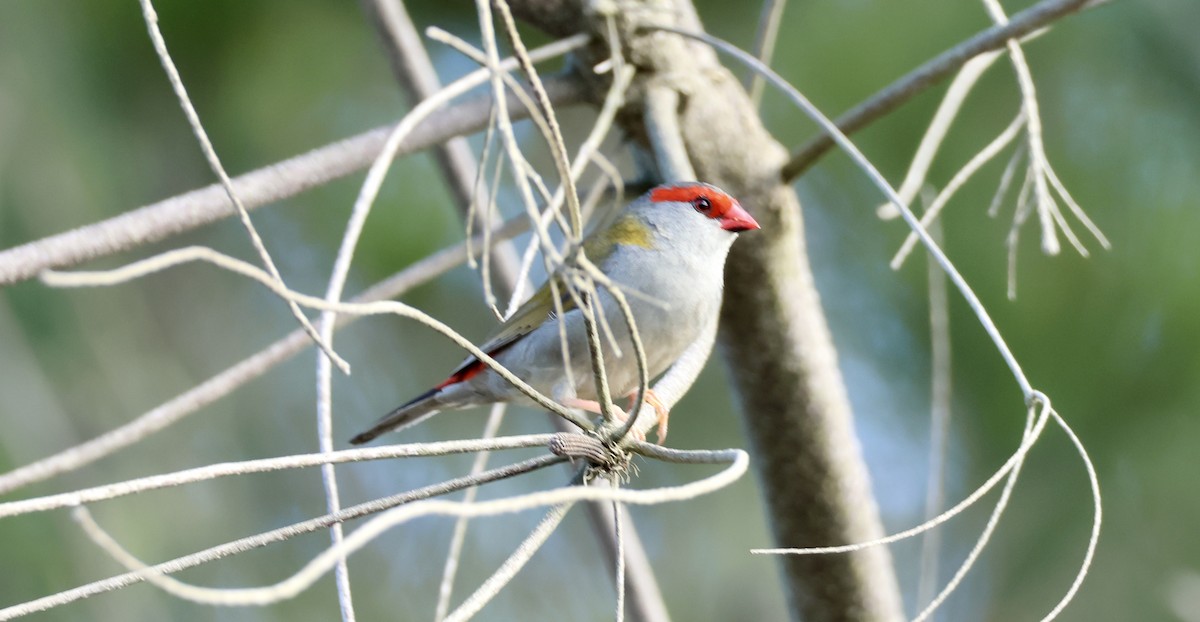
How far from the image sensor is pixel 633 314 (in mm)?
1775

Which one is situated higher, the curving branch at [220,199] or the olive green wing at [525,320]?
the curving branch at [220,199]

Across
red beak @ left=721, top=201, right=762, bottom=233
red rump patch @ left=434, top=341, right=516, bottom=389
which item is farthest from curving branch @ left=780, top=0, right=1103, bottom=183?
red rump patch @ left=434, top=341, right=516, bottom=389

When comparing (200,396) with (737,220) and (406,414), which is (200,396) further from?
(737,220)

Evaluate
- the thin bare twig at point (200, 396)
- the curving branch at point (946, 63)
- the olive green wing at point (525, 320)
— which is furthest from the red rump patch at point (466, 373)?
the curving branch at point (946, 63)

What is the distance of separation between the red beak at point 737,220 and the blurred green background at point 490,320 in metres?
0.80

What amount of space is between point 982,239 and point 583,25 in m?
1.13

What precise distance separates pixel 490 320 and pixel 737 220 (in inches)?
43.5

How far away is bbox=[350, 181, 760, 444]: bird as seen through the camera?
1.80m

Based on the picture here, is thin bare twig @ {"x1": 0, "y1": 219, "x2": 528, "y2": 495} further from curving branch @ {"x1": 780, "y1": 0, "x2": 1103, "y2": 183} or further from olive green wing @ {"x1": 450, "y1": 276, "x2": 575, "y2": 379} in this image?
curving branch @ {"x1": 780, "y1": 0, "x2": 1103, "y2": 183}

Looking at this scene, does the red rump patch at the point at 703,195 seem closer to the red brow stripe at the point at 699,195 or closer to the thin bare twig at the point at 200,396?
the red brow stripe at the point at 699,195

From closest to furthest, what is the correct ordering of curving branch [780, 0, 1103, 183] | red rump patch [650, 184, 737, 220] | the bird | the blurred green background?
curving branch [780, 0, 1103, 183] < the bird < red rump patch [650, 184, 737, 220] < the blurred green background

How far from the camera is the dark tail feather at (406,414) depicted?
198 centimetres

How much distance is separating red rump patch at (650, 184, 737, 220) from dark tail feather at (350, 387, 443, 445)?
54 centimetres

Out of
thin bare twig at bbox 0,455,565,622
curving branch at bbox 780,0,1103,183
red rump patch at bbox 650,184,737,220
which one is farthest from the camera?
red rump patch at bbox 650,184,737,220
